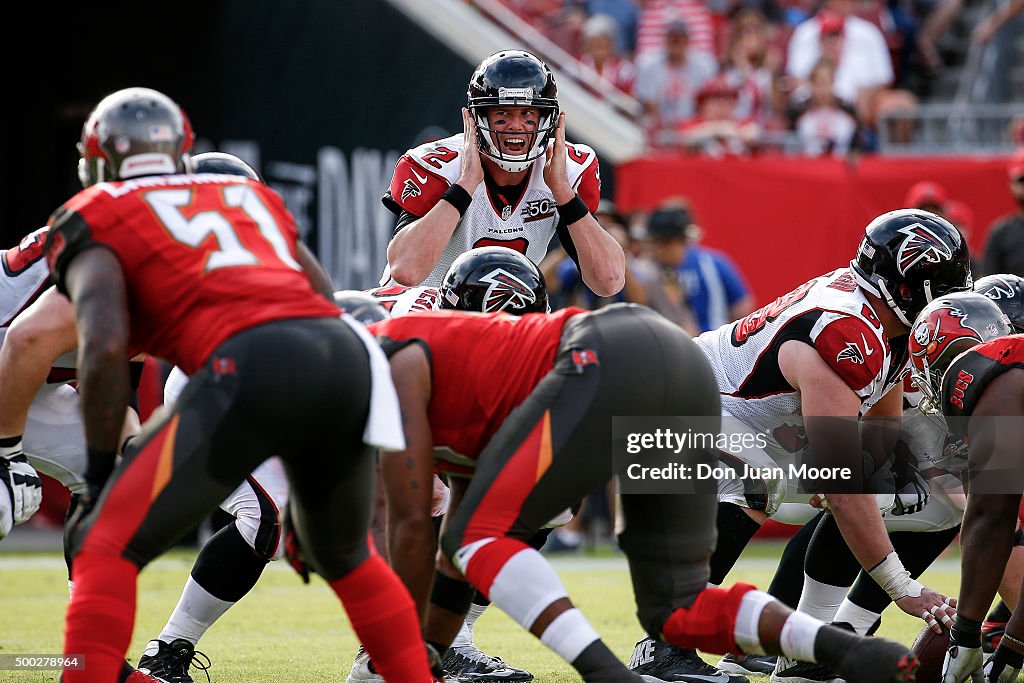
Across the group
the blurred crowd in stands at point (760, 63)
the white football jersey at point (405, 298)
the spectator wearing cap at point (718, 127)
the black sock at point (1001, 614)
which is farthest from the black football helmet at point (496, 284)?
the blurred crowd in stands at point (760, 63)

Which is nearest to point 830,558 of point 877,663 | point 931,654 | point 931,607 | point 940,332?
point 931,654

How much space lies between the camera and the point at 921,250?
5.08 meters

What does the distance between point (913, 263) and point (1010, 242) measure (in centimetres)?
451

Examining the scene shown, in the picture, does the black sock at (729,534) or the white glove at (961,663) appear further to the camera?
the black sock at (729,534)

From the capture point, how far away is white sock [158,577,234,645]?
16.4ft

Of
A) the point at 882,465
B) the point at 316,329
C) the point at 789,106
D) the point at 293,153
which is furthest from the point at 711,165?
the point at 316,329

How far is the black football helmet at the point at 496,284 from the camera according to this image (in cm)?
453

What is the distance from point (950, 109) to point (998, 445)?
7.32m

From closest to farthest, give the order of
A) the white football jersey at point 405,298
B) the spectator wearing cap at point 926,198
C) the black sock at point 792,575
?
the white football jersey at point 405,298
the black sock at point 792,575
the spectator wearing cap at point 926,198

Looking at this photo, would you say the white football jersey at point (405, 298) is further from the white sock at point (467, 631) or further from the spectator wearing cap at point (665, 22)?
the spectator wearing cap at point (665, 22)

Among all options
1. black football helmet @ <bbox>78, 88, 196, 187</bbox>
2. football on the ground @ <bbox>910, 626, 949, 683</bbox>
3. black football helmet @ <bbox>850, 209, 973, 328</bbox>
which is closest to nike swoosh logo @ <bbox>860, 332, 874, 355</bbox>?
black football helmet @ <bbox>850, 209, 973, 328</bbox>

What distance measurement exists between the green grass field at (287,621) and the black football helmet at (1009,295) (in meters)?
1.63

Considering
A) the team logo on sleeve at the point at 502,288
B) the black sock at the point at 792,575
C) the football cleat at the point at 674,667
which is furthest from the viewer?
the black sock at the point at 792,575

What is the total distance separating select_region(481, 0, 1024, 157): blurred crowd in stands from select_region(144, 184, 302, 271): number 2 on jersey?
24.8 feet
